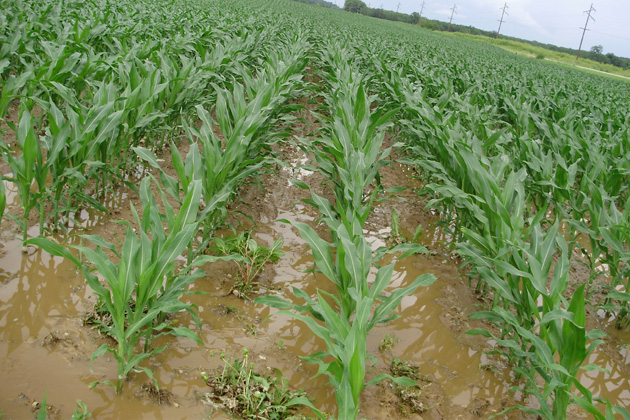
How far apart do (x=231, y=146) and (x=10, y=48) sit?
11.6ft

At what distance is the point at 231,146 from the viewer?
3037 millimetres

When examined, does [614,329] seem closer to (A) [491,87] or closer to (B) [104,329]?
(B) [104,329]

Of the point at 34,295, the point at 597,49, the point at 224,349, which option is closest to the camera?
the point at 224,349

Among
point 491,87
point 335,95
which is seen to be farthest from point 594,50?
point 335,95

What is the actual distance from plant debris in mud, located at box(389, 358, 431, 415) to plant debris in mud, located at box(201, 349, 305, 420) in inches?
19.3

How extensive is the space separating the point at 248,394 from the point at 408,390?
2.59 ft

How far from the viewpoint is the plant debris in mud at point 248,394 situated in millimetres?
1853

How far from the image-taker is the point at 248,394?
189 cm

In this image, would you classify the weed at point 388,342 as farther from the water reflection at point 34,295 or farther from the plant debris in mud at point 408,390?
the water reflection at point 34,295

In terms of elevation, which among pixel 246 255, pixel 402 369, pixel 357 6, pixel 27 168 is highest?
pixel 357 6

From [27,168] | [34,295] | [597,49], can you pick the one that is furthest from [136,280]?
[597,49]

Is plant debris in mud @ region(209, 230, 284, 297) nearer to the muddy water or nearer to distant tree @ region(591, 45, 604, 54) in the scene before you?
the muddy water

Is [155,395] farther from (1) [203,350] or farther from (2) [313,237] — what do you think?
(2) [313,237]

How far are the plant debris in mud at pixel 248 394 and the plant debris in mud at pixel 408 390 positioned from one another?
490 mm
